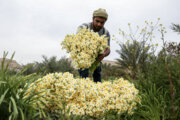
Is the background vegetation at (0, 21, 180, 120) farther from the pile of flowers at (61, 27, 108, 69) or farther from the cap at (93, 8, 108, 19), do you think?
the cap at (93, 8, 108, 19)

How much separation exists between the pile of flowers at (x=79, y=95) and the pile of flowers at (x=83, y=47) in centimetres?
51

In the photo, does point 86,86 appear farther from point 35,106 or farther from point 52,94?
point 35,106

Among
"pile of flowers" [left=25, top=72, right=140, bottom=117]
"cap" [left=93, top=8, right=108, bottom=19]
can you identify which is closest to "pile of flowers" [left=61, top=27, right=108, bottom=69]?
"pile of flowers" [left=25, top=72, right=140, bottom=117]

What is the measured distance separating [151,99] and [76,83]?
4.99 ft

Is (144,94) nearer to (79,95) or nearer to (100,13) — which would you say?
(79,95)

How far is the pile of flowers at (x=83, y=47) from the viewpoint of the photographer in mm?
3252

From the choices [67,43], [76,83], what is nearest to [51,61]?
[67,43]

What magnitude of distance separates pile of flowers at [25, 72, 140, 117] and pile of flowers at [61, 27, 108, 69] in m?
0.51

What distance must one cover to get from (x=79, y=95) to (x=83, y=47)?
97 centimetres

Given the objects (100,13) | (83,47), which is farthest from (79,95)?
(100,13)

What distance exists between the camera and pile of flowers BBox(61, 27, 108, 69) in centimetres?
325

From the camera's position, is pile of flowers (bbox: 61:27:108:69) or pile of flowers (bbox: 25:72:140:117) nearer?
pile of flowers (bbox: 25:72:140:117)

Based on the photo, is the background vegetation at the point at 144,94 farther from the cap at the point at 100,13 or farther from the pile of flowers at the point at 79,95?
the cap at the point at 100,13

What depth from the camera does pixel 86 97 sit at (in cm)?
274
